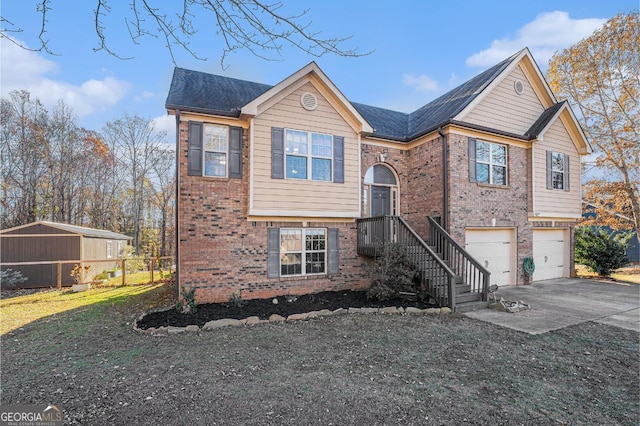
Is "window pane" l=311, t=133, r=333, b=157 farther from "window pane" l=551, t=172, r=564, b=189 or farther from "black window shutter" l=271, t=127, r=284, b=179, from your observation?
"window pane" l=551, t=172, r=564, b=189

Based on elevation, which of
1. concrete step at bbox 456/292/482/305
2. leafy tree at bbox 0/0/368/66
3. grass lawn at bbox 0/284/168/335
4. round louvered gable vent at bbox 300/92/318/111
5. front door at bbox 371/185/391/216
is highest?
round louvered gable vent at bbox 300/92/318/111

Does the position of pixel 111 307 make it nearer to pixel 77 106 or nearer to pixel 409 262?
pixel 409 262

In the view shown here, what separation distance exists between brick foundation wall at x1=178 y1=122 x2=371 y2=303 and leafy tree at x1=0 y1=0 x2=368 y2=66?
16.2ft

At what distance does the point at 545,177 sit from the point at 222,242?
37.8 feet

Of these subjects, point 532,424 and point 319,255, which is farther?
point 319,255

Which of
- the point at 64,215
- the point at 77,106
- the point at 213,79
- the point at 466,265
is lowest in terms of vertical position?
the point at 466,265

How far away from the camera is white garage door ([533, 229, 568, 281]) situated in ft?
38.5

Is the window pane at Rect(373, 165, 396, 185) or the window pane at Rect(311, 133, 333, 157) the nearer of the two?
the window pane at Rect(311, 133, 333, 157)

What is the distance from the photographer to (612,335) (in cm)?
576

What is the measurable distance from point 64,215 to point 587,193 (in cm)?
3361

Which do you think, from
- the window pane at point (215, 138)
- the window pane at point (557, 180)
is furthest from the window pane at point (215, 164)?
the window pane at point (557, 180)

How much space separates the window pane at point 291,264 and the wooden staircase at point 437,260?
197cm

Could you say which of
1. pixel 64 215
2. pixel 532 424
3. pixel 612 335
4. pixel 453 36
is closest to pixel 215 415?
pixel 532 424

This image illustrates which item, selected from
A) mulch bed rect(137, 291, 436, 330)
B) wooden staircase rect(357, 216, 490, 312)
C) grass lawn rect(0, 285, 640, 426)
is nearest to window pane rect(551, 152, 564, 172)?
wooden staircase rect(357, 216, 490, 312)
